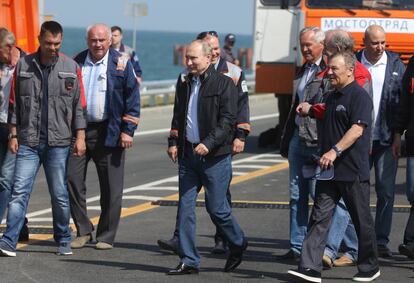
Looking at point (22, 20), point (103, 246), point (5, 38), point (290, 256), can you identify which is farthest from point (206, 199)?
point (22, 20)

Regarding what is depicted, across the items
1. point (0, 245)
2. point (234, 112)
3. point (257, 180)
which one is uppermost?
point (234, 112)

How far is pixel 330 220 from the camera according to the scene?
9719mm

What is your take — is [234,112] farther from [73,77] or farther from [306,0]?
[306,0]

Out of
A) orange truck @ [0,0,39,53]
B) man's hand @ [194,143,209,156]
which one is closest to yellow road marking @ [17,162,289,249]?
man's hand @ [194,143,209,156]

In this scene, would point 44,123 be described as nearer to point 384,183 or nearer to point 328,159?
point 328,159

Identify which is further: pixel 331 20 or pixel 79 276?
pixel 331 20

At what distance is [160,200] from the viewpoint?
14.6 m

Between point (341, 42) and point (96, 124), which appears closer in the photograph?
point (341, 42)

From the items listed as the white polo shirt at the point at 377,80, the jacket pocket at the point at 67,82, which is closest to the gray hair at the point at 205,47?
the jacket pocket at the point at 67,82

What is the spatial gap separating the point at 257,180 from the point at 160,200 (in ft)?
8.52

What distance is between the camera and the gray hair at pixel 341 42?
9922 mm

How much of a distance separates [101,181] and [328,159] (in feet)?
9.26

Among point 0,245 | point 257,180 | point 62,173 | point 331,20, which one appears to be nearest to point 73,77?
point 62,173

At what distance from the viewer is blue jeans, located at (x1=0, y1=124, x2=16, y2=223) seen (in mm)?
11164
